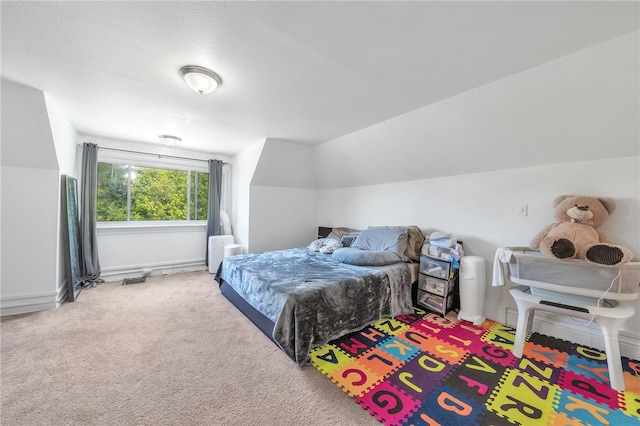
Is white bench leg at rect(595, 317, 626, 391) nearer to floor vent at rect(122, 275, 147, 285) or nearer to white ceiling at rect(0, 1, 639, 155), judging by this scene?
white ceiling at rect(0, 1, 639, 155)

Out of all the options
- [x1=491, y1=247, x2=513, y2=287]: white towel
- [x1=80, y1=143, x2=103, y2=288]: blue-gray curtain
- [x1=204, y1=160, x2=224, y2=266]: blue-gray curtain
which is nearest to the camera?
[x1=491, y1=247, x2=513, y2=287]: white towel

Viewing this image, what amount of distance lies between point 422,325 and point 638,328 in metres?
1.66

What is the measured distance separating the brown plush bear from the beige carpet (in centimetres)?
188

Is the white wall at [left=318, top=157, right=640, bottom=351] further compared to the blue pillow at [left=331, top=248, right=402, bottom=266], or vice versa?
the blue pillow at [left=331, top=248, right=402, bottom=266]

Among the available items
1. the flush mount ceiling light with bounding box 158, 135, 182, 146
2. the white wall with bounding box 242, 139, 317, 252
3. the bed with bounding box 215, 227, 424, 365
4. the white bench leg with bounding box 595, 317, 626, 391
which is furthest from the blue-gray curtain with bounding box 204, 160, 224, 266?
the white bench leg with bounding box 595, 317, 626, 391

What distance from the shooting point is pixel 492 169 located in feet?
8.99

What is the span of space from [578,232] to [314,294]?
225 centimetres

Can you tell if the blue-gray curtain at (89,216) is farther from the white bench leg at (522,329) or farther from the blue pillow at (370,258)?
the white bench leg at (522,329)

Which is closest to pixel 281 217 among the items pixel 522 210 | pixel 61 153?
pixel 61 153

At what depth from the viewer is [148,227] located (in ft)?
13.9

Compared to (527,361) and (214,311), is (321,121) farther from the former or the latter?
(527,361)

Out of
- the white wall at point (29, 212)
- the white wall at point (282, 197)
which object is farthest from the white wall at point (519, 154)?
the white wall at point (29, 212)

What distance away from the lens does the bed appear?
6.51ft

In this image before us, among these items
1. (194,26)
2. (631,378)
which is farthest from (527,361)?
(194,26)
